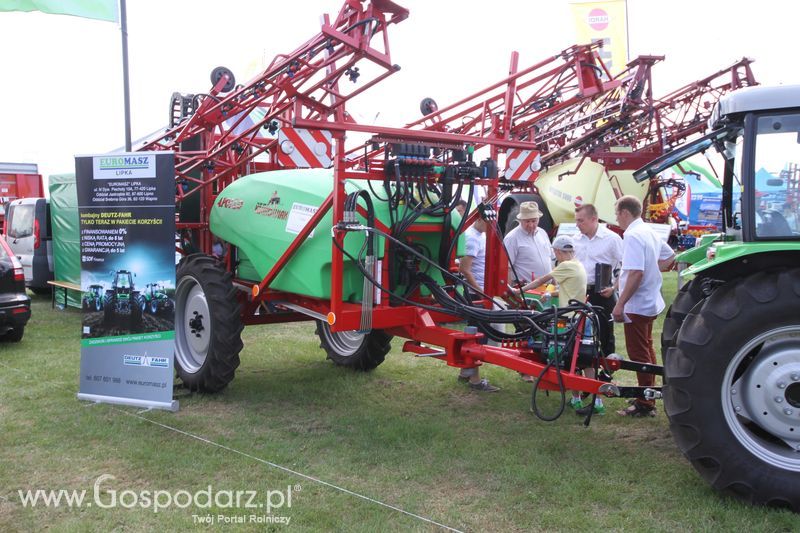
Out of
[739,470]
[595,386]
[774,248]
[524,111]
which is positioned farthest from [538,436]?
[524,111]

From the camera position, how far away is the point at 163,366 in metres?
5.15

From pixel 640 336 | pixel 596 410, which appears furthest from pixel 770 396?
pixel 596 410

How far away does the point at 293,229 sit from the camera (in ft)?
16.5

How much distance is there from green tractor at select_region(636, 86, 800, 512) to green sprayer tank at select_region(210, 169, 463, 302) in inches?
82.0

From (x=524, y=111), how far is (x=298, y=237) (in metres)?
3.40

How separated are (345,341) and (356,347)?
0.19 meters

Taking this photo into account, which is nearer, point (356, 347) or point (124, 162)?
point (124, 162)

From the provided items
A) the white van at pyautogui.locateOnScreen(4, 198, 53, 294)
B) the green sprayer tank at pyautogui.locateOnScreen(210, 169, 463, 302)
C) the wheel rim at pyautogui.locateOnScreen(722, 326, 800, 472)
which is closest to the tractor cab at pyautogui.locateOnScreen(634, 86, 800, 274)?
the wheel rim at pyautogui.locateOnScreen(722, 326, 800, 472)

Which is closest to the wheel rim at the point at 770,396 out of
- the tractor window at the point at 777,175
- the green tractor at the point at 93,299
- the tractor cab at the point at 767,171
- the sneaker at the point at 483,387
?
the tractor cab at the point at 767,171

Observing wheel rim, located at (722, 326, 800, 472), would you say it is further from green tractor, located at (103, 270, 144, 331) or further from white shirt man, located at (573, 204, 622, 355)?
green tractor, located at (103, 270, 144, 331)

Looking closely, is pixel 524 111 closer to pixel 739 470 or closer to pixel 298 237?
pixel 298 237

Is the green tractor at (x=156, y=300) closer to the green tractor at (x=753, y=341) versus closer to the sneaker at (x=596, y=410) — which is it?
the sneaker at (x=596, y=410)

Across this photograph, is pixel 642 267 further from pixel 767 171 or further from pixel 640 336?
pixel 767 171

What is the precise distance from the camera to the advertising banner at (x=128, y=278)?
16.9 feet
